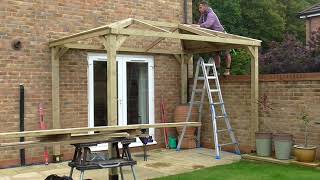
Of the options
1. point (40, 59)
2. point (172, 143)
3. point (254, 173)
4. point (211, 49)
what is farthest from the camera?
point (172, 143)

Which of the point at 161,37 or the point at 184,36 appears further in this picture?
the point at 184,36

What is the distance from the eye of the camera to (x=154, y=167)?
816 cm

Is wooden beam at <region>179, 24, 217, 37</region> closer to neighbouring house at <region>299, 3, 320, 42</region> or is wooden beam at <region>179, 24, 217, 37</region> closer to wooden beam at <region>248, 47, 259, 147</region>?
wooden beam at <region>248, 47, 259, 147</region>

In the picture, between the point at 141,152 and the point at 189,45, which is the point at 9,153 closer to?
the point at 141,152

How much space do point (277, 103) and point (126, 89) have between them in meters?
Result: 3.30

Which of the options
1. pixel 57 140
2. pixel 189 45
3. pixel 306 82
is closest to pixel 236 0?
pixel 189 45

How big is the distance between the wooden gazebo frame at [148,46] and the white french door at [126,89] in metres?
0.31

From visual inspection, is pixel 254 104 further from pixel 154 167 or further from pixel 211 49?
pixel 154 167

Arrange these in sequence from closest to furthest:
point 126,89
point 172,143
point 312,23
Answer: point 126,89, point 172,143, point 312,23

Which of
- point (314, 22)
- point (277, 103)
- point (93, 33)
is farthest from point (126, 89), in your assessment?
point (314, 22)

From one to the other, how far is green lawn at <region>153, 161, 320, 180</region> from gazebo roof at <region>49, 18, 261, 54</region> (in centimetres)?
239

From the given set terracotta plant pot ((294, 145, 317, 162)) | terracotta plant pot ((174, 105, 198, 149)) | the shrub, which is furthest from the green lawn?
the shrub

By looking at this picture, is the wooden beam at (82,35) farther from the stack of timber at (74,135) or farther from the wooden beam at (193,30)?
the wooden beam at (193,30)

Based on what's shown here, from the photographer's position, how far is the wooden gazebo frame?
22.3 ft
